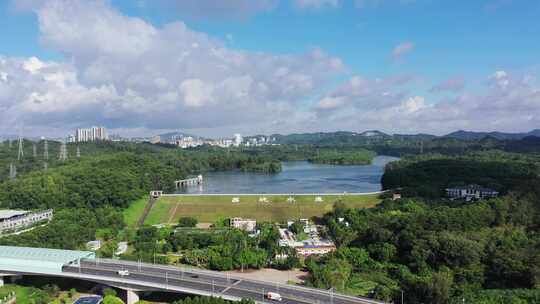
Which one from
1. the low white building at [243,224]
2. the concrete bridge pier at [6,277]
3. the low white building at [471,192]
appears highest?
the low white building at [471,192]

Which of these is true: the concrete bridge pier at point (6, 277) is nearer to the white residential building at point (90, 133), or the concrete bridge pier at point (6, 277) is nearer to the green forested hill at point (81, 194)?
the green forested hill at point (81, 194)

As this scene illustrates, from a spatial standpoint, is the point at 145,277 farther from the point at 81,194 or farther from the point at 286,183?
the point at 286,183

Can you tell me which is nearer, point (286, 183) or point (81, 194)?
point (81, 194)

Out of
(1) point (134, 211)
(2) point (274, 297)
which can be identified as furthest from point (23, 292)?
(1) point (134, 211)

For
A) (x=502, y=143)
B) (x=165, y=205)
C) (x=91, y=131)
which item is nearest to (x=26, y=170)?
(x=165, y=205)

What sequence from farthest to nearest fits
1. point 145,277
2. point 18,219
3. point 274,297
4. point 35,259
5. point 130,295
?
point 18,219 → point 35,259 → point 145,277 → point 130,295 → point 274,297

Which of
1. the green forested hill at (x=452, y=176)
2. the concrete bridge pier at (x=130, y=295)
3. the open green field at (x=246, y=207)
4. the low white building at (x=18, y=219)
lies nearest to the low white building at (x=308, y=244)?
the open green field at (x=246, y=207)

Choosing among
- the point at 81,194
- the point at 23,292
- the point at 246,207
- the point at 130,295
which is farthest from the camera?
the point at 246,207
